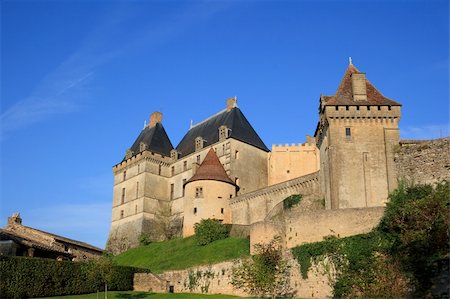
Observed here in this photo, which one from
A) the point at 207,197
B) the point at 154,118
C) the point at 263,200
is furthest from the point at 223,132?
the point at 154,118

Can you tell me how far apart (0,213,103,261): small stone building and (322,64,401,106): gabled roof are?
2260 centimetres

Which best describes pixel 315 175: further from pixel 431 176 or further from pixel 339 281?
pixel 339 281

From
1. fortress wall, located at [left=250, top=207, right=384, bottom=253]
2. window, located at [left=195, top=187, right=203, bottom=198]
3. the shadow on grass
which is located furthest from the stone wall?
window, located at [left=195, top=187, right=203, bottom=198]

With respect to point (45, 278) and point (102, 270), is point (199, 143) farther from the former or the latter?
point (45, 278)

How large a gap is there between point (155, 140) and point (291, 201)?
1014 inches

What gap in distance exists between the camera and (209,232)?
45938mm

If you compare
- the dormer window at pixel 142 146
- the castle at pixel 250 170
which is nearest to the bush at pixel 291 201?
the castle at pixel 250 170

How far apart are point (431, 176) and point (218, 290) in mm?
15382

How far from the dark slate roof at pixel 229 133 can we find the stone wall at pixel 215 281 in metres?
21.8

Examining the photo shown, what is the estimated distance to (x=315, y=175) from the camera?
147 ft

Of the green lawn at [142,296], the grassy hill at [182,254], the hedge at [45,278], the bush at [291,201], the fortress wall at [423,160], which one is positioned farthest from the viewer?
A: the bush at [291,201]

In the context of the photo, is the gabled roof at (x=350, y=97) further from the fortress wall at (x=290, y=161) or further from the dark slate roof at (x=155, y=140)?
the dark slate roof at (x=155, y=140)

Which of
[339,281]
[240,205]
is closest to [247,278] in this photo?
[339,281]

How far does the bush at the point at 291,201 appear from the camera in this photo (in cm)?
4369
